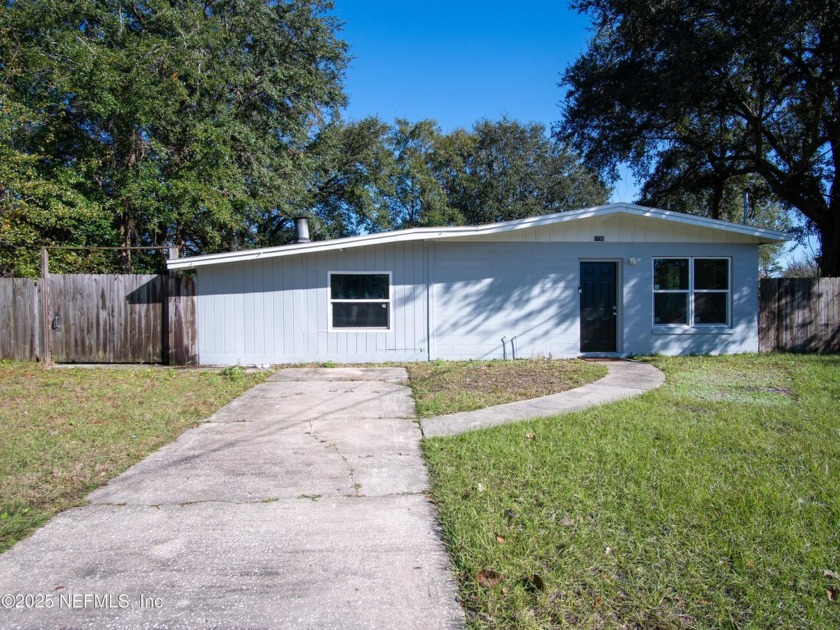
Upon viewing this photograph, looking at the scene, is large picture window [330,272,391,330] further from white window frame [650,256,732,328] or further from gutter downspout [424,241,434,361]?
white window frame [650,256,732,328]

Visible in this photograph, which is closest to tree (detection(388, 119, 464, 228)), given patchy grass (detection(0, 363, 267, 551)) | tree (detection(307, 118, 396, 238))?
tree (detection(307, 118, 396, 238))

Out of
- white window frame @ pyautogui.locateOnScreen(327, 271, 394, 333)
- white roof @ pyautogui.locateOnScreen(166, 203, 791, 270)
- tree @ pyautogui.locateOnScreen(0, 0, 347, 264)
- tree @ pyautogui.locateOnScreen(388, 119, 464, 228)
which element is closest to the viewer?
white roof @ pyautogui.locateOnScreen(166, 203, 791, 270)

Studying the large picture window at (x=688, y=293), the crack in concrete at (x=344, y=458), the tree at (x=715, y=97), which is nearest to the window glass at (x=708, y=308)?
the large picture window at (x=688, y=293)

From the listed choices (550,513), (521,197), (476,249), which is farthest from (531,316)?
(521,197)

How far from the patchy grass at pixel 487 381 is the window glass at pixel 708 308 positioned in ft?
11.0

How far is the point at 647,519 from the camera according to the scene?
3041mm

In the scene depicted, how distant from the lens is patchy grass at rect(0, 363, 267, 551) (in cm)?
361

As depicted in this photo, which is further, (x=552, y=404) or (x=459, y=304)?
(x=459, y=304)

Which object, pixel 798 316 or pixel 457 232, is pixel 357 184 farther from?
pixel 798 316

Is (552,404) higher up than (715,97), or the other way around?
(715,97)

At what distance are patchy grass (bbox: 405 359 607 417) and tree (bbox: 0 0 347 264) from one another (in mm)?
9828

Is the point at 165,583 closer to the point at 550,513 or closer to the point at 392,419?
the point at 550,513

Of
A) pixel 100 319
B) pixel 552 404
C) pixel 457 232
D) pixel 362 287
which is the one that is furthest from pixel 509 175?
pixel 552 404

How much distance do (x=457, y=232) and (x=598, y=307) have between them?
12.2ft
